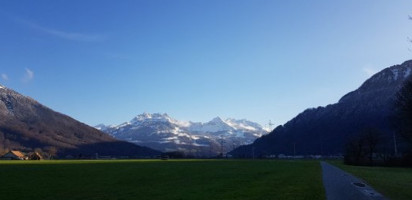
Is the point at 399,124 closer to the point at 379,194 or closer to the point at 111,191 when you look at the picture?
the point at 379,194

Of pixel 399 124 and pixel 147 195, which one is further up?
pixel 399 124

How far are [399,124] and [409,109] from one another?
20303 mm

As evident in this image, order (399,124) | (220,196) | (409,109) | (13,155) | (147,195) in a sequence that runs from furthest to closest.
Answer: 1. (13,155)
2. (399,124)
3. (409,109)
4. (147,195)
5. (220,196)

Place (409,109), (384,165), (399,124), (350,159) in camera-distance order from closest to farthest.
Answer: (409,109) < (399,124) < (384,165) < (350,159)

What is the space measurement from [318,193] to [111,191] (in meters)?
16.1

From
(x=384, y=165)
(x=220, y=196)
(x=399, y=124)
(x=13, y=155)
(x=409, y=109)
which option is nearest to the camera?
(x=220, y=196)

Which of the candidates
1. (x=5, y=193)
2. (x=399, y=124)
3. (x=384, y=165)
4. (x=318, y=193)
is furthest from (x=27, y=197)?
(x=384, y=165)

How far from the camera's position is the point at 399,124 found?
71750 millimetres

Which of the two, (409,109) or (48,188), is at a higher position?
(409,109)

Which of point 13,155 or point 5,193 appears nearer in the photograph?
point 5,193

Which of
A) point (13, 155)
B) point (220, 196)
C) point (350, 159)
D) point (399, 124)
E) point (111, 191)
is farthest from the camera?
point (13, 155)

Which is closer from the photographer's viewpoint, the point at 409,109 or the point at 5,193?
the point at 5,193

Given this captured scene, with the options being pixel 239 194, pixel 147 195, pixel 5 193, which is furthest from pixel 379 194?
pixel 5 193

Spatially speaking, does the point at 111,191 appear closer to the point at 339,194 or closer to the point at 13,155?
the point at 339,194
